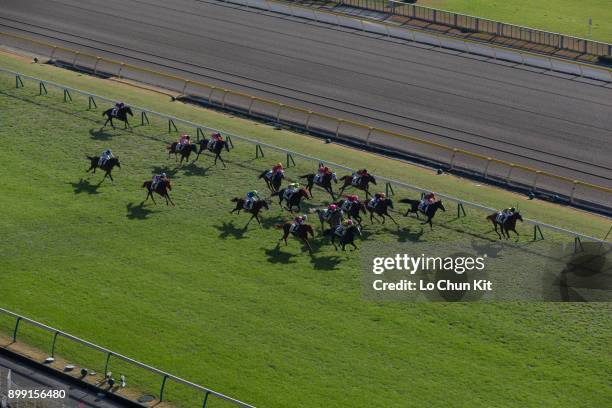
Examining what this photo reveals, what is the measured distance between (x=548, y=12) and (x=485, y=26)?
27.2 ft

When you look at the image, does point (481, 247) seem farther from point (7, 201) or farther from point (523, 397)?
point (7, 201)

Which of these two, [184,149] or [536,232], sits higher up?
[184,149]

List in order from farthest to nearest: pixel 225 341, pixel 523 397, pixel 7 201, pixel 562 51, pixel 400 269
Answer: pixel 562 51, pixel 7 201, pixel 400 269, pixel 225 341, pixel 523 397

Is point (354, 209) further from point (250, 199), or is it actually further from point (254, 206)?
point (250, 199)

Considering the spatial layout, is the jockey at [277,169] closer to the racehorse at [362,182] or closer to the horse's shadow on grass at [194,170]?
the racehorse at [362,182]

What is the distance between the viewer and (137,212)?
4106 centimetres

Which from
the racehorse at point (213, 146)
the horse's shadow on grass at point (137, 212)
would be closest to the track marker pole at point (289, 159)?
the racehorse at point (213, 146)

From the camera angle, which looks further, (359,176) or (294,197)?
(359,176)

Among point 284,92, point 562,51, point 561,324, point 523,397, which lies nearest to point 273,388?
point 523,397

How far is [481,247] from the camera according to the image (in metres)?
38.9

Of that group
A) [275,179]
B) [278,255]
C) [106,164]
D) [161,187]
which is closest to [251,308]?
[278,255]

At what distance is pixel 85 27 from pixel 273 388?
36.3 meters

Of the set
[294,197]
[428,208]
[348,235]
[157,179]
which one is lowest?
[348,235]

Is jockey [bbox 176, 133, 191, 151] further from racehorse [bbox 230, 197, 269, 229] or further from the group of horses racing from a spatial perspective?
racehorse [bbox 230, 197, 269, 229]
